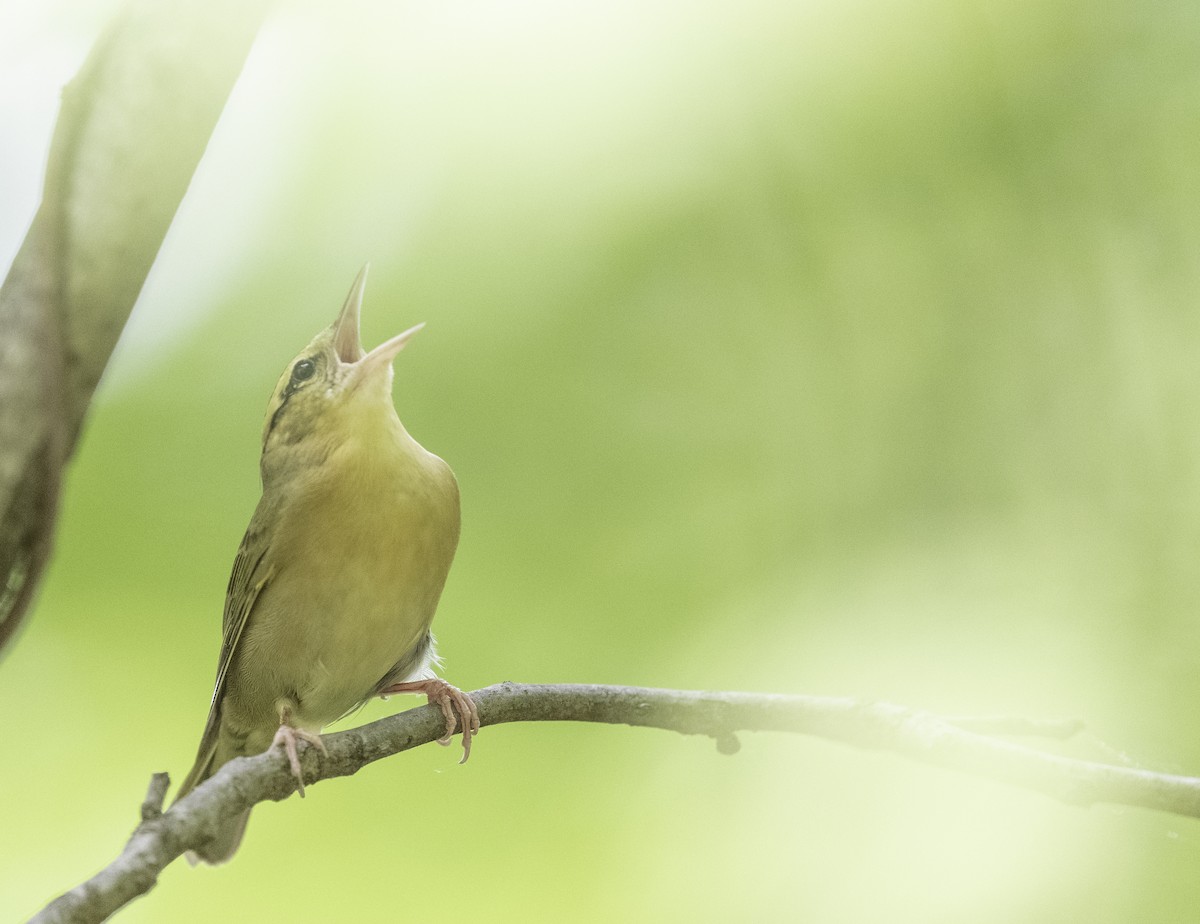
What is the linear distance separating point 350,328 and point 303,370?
16 cm

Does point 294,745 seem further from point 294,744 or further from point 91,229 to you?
point 91,229

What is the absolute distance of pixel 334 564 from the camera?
6.92 ft

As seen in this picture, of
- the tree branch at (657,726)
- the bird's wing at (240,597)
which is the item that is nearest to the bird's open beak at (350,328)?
the bird's wing at (240,597)

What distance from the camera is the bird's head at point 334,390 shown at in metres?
2.23

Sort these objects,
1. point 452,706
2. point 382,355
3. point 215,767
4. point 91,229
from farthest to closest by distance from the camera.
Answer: point 215,767 → point 382,355 → point 452,706 → point 91,229

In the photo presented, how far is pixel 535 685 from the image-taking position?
1814 mm

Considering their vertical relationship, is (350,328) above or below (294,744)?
above

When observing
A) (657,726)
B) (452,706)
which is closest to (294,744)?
(452,706)

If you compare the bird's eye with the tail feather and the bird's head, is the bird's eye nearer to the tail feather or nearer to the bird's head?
the bird's head

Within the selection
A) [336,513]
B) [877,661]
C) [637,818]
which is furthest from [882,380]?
[336,513]

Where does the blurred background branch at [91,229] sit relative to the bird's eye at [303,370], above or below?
above

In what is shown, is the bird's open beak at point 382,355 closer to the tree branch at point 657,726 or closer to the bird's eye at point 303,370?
the bird's eye at point 303,370

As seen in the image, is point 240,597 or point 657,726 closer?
A: point 657,726

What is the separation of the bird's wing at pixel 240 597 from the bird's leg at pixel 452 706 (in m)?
0.39
